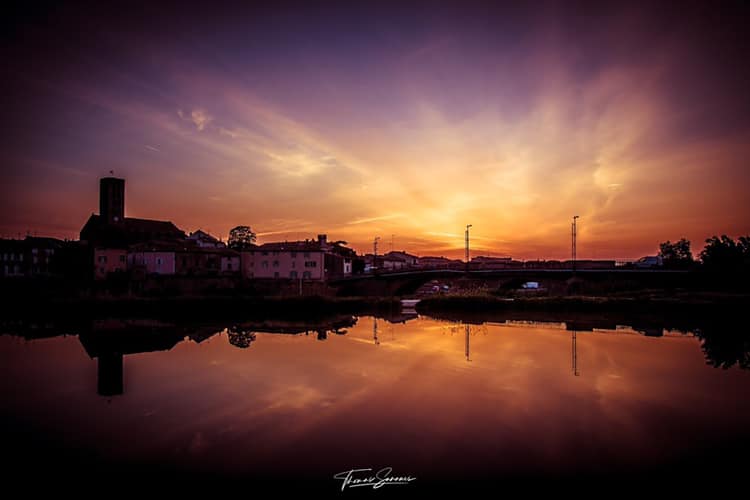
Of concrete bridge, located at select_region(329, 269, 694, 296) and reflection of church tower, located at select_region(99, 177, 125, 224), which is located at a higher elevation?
reflection of church tower, located at select_region(99, 177, 125, 224)

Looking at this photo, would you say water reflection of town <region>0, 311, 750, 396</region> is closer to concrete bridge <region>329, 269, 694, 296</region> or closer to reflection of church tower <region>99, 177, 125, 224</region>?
concrete bridge <region>329, 269, 694, 296</region>

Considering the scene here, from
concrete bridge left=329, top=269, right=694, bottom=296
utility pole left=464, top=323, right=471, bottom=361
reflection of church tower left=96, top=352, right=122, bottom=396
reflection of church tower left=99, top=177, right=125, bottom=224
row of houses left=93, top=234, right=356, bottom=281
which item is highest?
reflection of church tower left=99, top=177, right=125, bottom=224

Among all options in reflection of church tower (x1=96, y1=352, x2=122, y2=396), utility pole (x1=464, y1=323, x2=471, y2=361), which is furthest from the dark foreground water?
utility pole (x1=464, y1=323, x2=471, y2=361)

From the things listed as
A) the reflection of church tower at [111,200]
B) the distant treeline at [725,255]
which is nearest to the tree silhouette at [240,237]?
the reflection of church tower at [111,200]

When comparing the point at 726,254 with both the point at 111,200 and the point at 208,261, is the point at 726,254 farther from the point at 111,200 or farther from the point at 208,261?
the point at 111,200

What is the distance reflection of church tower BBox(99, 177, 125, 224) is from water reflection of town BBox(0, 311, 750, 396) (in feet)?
186

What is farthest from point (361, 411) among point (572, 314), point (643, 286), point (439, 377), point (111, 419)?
point (643, 286)

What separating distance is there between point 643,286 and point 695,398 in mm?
45752

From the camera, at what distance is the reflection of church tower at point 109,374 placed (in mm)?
20000

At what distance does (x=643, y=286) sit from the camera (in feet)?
191

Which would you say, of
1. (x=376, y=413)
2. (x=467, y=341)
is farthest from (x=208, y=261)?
(x=376, y=413)

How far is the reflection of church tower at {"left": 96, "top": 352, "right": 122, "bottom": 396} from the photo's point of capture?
65.6 ft
